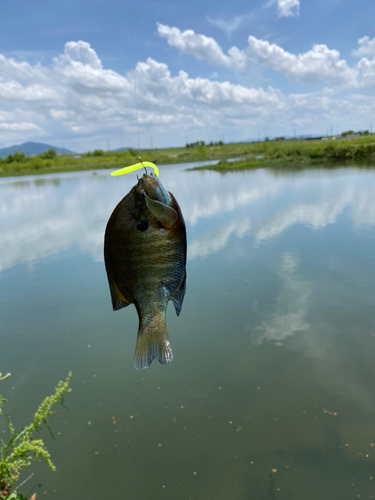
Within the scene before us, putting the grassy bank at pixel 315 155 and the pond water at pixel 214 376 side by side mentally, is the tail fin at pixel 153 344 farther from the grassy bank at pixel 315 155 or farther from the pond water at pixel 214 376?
the grassy bank at pixel 315 155

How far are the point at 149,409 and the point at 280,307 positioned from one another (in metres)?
3.74

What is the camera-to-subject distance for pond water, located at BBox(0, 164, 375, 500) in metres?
3.81

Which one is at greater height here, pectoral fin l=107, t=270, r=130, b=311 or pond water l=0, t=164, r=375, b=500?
pectoral fin l=107, t=270, r=130, b=311

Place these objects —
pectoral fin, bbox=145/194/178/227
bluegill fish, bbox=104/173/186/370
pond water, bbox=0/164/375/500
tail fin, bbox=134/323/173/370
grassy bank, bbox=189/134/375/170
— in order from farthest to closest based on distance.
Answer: grassy bank, bbox=189/134/375/170
pond water, bbox=0/164/375/500
tail fin, bbox=134/323/173/370
bluegill fish, bbox=104/173/186/370
pectoral fin, bbox=145/194/178/227

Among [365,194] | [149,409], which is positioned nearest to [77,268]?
[149,409]

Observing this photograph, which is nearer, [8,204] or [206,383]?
[206,383]

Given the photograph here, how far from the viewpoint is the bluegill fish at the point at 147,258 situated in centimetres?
111

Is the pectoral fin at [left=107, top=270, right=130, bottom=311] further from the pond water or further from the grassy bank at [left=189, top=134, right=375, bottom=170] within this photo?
the grassy bank at [left=189, top=134, right=375, bottom=170]

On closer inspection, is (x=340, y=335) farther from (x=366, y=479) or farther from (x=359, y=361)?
(x=366, y=479)

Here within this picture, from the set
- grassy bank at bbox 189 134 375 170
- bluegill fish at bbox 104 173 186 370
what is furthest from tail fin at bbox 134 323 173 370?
grassy bank at bbox 189 134 375 170

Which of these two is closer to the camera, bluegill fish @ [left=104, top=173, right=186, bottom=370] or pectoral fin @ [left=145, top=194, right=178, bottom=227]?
pectoral fin @ [left=145, top=194, right=178, bottom=227]

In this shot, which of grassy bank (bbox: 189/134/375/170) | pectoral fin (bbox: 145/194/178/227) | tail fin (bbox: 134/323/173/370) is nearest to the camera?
pectoral fin (bbox: 145/194/178/227)

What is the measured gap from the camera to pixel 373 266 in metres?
9.26

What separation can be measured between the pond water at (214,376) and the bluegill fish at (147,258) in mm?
3313
